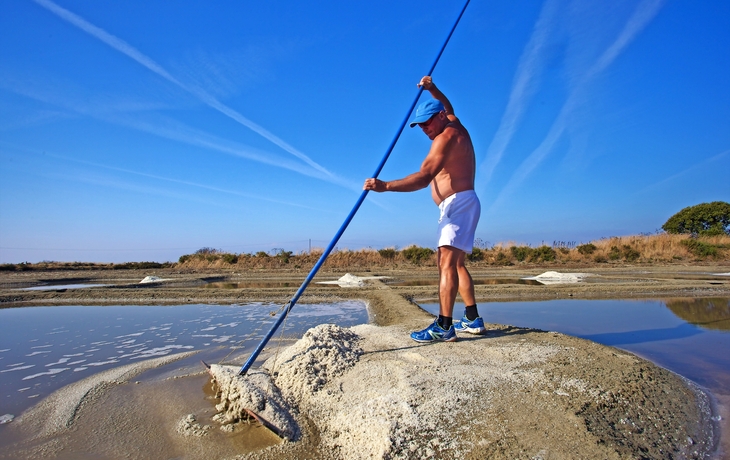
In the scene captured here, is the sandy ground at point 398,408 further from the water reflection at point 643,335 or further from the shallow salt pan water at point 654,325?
the water reflection at point 643,335

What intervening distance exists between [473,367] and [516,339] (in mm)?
1080

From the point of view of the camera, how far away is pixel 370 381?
2691mm

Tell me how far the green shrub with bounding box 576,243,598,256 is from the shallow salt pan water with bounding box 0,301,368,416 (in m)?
20.8

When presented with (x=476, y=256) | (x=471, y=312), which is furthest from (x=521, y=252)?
(x=471, y=312)

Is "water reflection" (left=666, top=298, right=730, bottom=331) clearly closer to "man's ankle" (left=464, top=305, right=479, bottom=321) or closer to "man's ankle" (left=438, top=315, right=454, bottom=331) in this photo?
"man's ankle" (left=464, top=305, right=479, bottom=321)

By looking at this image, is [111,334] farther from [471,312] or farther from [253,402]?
[471,312]

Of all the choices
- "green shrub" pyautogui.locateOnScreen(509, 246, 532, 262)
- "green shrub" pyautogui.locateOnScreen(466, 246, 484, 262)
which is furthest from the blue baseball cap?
"green shrub" pyautogui.locateOnScreen(509, 246, 532, 262)

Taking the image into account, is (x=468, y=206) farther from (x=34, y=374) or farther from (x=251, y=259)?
(x=251, y=259)

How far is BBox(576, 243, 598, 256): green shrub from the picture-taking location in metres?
24.6

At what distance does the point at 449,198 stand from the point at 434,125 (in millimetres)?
659

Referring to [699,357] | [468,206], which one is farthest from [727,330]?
[468,206]

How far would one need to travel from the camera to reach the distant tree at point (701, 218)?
117ft

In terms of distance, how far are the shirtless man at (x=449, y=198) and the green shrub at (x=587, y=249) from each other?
23.6 meters

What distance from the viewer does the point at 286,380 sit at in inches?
114
